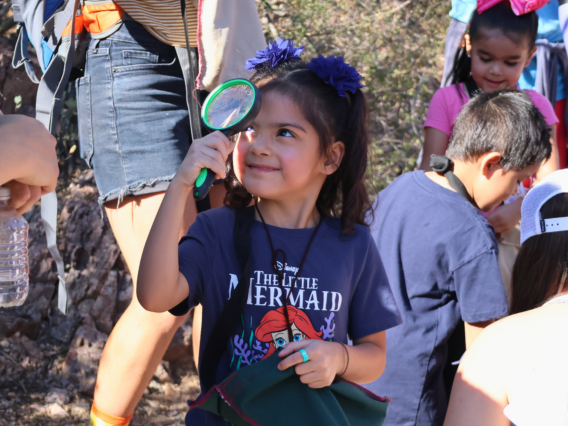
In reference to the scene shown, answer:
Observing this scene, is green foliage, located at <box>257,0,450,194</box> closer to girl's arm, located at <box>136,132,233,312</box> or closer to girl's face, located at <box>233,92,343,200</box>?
girl's face, located at <box>233,92,343,200</box>

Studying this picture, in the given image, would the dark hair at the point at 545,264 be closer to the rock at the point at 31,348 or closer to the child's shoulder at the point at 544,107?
the child's shoulder at the point at 544,107

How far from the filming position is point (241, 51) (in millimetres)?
2381

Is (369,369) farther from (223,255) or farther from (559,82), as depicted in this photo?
(559,82)

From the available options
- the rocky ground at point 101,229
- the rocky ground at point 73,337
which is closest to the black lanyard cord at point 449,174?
the rocky ground at point 101,229

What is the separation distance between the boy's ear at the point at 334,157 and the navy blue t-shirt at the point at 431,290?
0.66 metres

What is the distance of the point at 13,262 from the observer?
6.92 ft

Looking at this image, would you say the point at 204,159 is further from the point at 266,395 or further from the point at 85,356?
the point at 85,356

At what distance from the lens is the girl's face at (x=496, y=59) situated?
3.60 m

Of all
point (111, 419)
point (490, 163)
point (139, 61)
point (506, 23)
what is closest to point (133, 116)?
point (139, 61)

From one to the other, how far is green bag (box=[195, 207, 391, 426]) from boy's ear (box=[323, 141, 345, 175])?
427 mm

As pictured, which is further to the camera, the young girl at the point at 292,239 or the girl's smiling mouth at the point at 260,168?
the girl's smiling mouth at the point at 260,168

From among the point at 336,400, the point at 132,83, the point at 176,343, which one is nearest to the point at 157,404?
the point at 176,343

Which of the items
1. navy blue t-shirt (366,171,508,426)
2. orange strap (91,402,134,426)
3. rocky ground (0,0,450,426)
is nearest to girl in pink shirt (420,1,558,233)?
rocky ground (0,0,450,426)

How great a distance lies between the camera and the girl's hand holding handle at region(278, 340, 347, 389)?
1593mm
